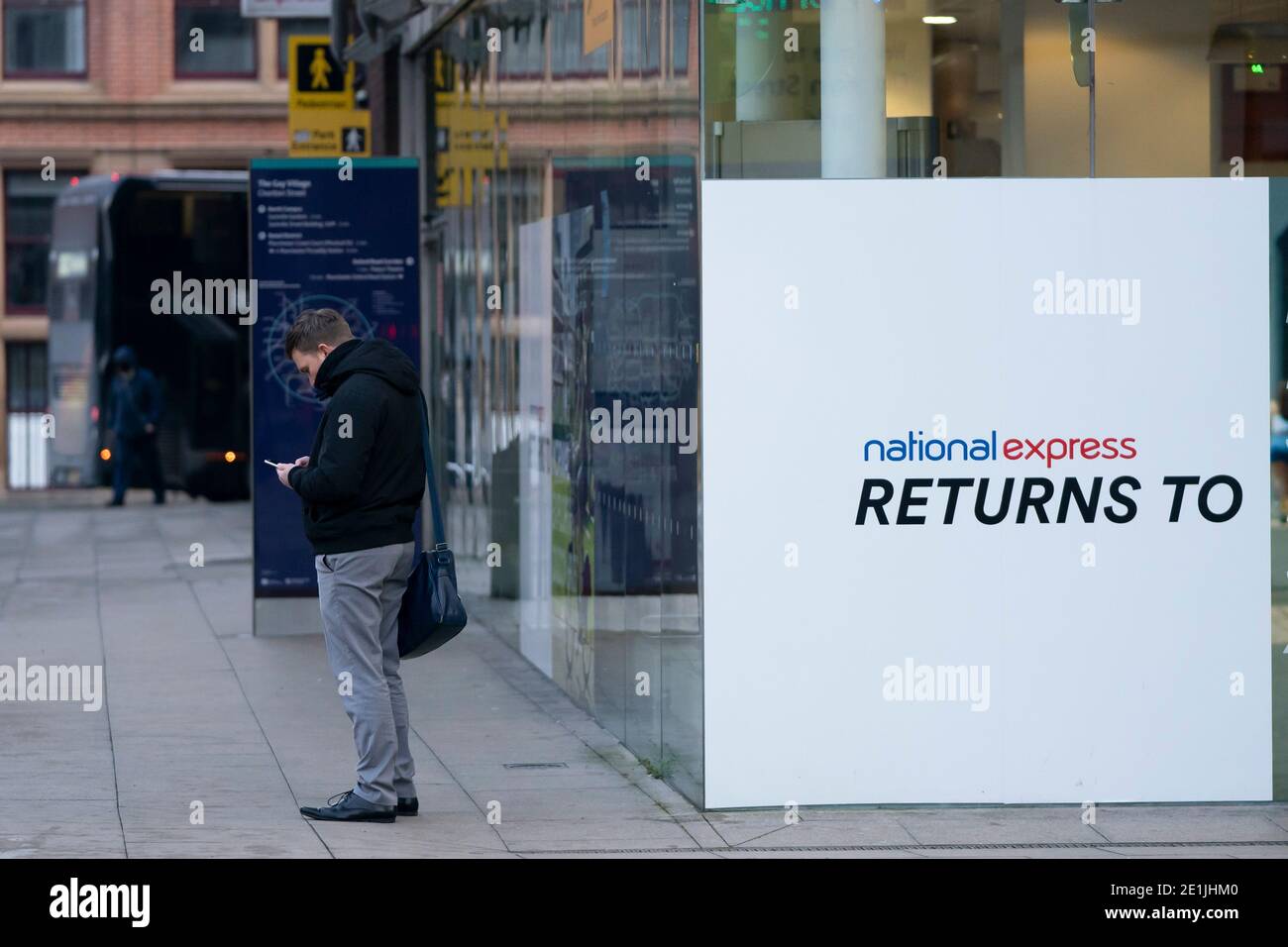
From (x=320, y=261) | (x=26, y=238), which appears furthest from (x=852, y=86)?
(x=26, y=238)

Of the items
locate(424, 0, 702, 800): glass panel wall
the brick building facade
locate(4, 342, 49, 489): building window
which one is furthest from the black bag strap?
the brick building facade

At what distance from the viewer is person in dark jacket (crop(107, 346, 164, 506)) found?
82.1ft

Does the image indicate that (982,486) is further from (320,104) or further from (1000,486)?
(320,104)

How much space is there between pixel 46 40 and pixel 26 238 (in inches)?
134

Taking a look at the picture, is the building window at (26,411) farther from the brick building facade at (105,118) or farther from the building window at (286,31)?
the building window at (286,31)

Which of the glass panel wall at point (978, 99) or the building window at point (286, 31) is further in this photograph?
the building window at point (286, 31)

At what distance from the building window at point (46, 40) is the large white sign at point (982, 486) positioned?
29.2 metres

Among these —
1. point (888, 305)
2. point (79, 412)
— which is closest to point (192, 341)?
point (79, 412)

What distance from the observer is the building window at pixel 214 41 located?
1353 inches

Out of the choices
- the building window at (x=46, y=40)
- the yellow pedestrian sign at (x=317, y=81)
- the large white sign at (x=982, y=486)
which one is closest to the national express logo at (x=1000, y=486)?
the large white sign at (x=982, y=486)

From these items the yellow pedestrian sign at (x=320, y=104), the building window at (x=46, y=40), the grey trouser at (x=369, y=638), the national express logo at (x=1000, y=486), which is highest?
the building window at (x=46, y=40)

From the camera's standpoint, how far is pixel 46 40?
113 ft
